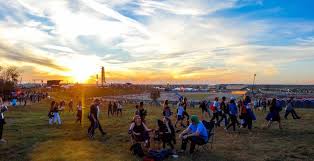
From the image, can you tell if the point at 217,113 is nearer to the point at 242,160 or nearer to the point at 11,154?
the point at 242,160

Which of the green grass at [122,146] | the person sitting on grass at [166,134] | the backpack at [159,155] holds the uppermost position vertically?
the person sitting on grass at [166,134]

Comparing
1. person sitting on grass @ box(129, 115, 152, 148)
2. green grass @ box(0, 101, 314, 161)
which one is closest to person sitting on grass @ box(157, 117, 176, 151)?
person sitting on grass @ box(129, 115, 152, 148)

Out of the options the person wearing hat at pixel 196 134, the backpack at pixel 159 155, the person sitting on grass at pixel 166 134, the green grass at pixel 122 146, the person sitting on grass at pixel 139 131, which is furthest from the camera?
the person sitting on grass at pixel 166 134

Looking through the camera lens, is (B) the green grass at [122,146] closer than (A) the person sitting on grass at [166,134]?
Yes

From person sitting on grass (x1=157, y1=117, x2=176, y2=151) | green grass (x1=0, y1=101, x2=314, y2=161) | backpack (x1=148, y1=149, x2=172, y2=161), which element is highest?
person sitting on grass (x1=157, y1=117, x2=176, y2=151)

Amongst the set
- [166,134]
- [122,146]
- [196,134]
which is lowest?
[122,146]

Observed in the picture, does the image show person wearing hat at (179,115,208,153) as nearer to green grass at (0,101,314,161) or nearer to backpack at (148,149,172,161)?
green grass at (0,101,314,161)

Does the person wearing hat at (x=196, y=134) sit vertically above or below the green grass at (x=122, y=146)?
above

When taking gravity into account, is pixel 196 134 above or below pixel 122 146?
above

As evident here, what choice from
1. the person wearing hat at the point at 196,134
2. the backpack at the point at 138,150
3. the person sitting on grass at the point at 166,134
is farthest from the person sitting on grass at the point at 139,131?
the person wearing hat at the point at 196,134

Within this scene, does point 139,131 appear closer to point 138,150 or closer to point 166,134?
point 138,150

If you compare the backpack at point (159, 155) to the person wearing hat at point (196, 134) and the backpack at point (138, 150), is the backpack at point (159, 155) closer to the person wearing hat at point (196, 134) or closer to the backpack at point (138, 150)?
the backpack at point (138, 150)

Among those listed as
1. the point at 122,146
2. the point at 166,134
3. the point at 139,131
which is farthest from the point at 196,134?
the point at 122,146

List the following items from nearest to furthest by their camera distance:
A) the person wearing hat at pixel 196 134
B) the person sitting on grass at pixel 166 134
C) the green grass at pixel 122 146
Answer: the person wearing hat at pixel 196 134
the green grass at pixel 122 146
the person sitting on grass at pixel 166 134
